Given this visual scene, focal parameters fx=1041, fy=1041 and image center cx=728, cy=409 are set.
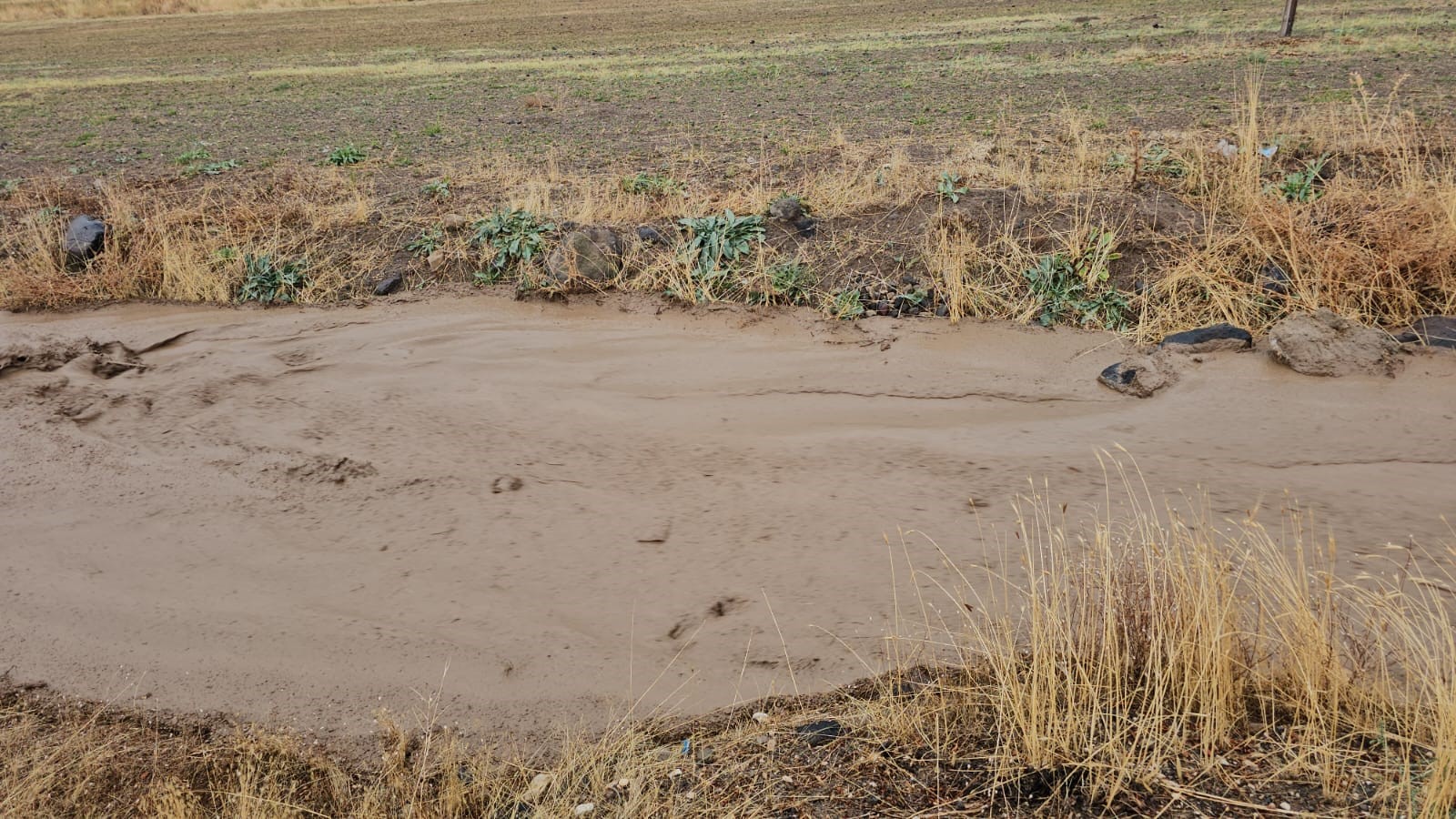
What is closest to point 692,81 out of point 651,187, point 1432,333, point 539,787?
point 651,187

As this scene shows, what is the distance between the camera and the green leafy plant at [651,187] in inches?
340

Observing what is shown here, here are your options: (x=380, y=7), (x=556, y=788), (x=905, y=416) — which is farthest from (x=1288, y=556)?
(x=380, y=7)

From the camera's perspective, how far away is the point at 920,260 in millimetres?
7293

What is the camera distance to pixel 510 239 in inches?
308

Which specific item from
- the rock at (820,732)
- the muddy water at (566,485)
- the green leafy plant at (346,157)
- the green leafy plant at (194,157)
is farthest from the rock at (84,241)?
the rock at (820,732)

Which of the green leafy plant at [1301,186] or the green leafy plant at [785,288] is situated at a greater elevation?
the green leafy plant at [1301,186]

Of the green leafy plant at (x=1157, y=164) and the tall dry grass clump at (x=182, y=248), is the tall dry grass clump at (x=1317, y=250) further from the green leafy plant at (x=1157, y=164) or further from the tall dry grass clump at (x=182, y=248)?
the tall dry grass clump at (x=182, y=248)

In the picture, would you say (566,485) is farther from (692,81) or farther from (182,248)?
(692,81)

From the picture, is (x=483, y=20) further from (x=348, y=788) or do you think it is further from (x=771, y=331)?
(x=348, y=788)

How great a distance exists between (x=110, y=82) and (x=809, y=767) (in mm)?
22231

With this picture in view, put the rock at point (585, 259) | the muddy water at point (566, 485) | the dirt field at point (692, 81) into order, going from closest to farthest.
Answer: the muddy water at point (566, 485) < the rock at point (585, 259) < the dirt field at point (692, 81)

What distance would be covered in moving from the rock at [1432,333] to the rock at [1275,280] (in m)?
0.69

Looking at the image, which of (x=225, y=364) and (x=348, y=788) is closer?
(x=348, y=788)

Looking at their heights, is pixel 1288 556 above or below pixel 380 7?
below
